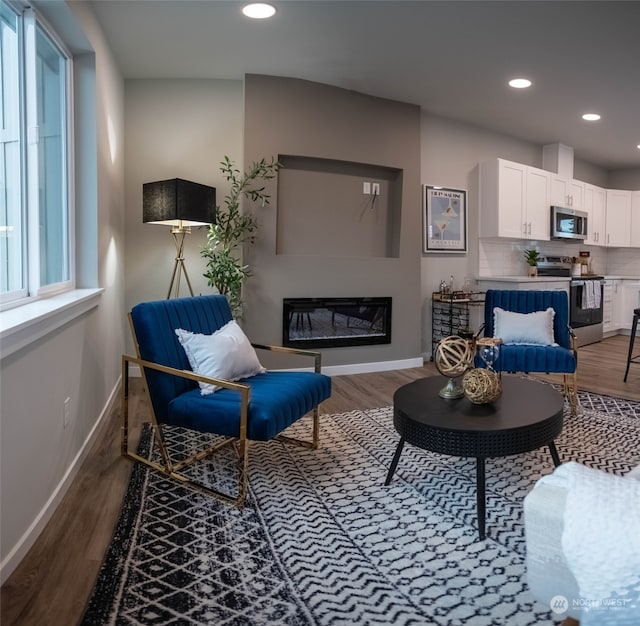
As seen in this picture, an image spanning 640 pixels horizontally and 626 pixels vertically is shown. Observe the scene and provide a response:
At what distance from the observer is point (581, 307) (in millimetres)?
6234

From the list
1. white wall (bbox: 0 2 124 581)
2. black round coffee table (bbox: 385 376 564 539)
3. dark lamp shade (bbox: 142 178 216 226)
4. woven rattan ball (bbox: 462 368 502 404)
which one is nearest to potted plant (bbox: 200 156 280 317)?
dark lamp shade (bbox: 142 178 216 226)

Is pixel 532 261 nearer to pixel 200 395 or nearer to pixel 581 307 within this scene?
pixel 581 307

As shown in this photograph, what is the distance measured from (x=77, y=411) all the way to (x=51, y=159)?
1321 millimetres

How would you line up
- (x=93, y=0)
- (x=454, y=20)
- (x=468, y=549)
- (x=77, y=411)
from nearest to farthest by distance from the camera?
(x=468, y=549), (x=77, y=411), (x=93, y=0), (x=454, y=20)

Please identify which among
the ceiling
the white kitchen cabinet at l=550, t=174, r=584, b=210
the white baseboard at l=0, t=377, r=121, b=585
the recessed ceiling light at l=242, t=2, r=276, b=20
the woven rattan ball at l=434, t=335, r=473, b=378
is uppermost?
the ceiling

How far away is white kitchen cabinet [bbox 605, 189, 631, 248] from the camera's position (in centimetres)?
722

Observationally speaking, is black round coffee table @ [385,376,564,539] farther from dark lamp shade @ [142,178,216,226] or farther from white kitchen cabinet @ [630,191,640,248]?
white kitchen cabinet @ [630,191,640,248]

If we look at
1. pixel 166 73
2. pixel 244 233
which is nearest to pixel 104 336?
pixel 244 233

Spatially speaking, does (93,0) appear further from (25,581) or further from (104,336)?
(25,581)

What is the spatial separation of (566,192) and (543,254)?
2.73 feet

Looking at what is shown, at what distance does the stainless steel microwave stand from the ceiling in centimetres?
143

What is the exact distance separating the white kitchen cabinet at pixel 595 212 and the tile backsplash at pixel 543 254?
22 centimetres

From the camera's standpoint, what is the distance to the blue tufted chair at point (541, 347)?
3.42m

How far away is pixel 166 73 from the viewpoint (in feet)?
13.5
